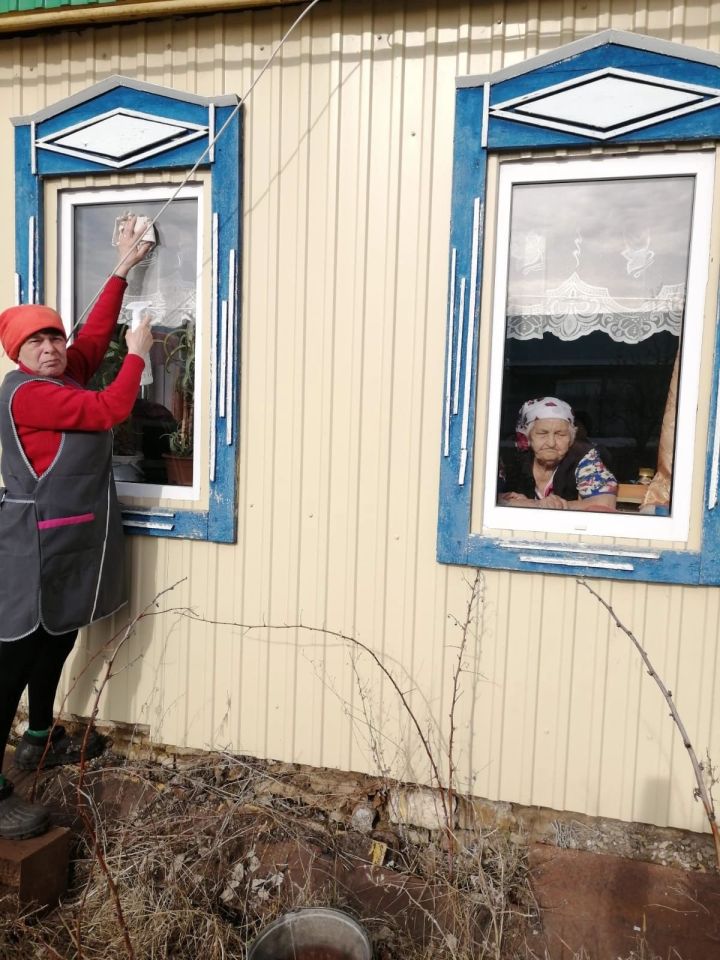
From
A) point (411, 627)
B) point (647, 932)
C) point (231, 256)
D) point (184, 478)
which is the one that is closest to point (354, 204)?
point (231, 256)

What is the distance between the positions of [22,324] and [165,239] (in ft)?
2.73

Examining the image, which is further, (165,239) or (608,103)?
(165,239)

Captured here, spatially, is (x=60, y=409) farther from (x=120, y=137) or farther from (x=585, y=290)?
(x=585, y=290)

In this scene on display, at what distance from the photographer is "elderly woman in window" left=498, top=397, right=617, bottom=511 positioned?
111 inches

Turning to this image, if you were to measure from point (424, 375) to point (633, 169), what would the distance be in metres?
1.11

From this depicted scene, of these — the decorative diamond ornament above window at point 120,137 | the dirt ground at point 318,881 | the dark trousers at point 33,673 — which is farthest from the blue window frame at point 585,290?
the dark trousers at point 33,673

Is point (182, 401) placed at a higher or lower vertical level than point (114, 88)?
lower

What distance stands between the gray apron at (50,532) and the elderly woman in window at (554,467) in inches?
67.5

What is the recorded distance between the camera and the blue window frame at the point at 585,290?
8.54 ft

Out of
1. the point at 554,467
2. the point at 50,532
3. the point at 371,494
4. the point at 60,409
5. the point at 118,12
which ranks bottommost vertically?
the point at 50,532

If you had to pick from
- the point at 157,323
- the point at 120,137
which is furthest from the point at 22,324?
the point at 120,137

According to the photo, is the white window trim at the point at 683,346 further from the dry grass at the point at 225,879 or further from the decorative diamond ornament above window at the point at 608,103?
the dry grass at the point at 225,879

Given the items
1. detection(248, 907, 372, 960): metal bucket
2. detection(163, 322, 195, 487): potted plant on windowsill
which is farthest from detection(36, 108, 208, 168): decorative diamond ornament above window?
detection(248, 907, 372, 960): metal bucket

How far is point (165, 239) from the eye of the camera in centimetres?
321
